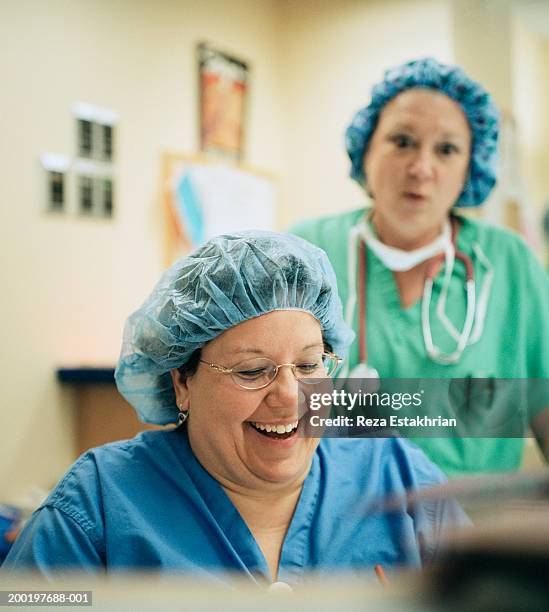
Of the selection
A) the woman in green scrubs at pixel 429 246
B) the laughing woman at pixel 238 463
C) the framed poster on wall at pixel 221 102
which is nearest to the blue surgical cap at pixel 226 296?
the laughing woman at pixel 238 463

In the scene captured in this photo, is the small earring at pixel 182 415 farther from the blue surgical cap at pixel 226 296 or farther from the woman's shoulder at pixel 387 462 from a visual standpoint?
the woman's shoulder at pixel 387 462

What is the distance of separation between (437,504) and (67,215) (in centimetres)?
71

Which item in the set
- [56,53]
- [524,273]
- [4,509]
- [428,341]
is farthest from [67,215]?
[524,273]

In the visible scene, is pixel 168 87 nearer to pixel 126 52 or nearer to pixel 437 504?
pixel 126 52

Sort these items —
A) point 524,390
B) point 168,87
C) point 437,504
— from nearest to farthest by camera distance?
1. point 437,504
2. point 524,390
3. point 168,87

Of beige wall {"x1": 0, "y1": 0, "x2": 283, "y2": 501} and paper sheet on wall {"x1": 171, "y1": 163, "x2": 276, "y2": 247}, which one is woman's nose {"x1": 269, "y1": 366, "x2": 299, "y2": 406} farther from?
paper sheet on wall {"x1": 171, "y1": 163, "x2": 276, "y2": 247}

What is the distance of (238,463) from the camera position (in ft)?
2.80

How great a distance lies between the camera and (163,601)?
14.0 inches

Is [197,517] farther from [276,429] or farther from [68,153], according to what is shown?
[68,153]

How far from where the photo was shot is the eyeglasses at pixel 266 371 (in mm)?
803

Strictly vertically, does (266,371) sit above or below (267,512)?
above

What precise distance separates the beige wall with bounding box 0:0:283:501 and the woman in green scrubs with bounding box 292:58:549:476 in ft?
0.81

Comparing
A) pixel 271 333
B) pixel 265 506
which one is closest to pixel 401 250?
pixel 271 333

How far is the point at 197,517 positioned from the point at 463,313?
448mm
